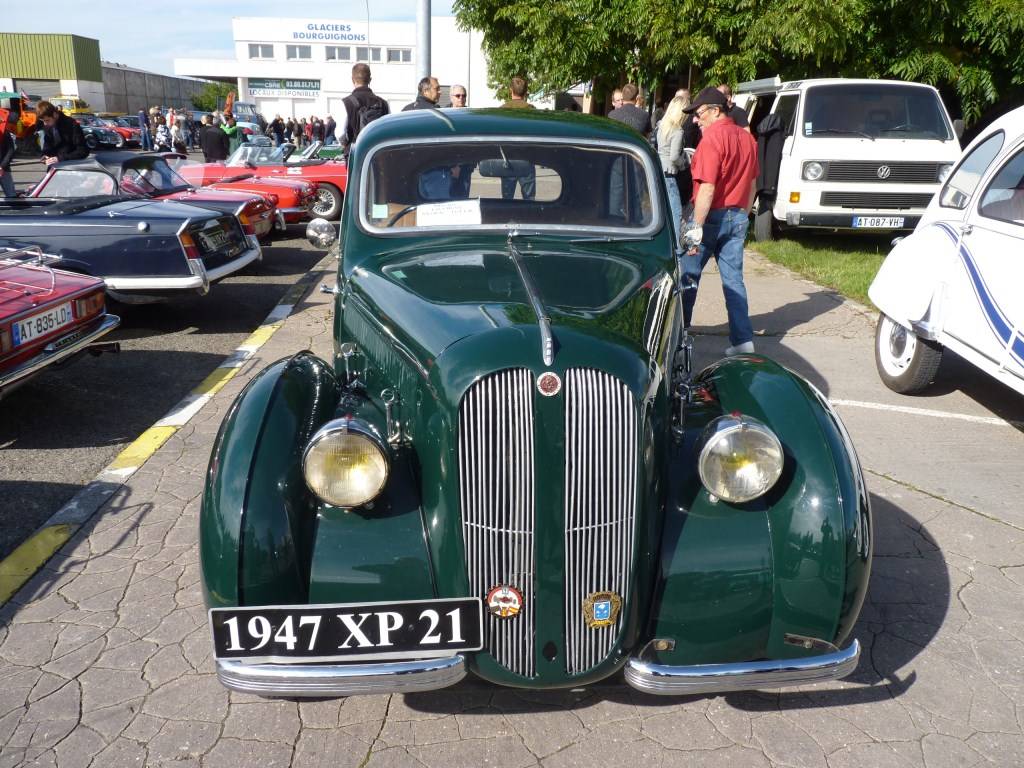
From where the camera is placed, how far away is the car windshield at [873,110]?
10.6m

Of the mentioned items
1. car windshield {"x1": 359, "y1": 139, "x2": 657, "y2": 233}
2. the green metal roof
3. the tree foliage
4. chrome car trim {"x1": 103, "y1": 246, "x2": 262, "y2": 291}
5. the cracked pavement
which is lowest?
the cracked pavement

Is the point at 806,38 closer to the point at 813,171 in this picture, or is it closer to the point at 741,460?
the point at 813,171

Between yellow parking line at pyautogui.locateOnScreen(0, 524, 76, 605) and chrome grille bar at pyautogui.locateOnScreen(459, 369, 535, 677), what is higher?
chrome grille bar at pyautogui.locateOnScreen(459, 369, 535, 677)

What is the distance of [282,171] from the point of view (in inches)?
514

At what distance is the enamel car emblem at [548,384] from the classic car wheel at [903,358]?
13.5 feet

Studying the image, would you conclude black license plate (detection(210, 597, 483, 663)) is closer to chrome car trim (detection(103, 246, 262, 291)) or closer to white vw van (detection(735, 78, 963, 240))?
chrome car trim (detection(103, 246, 262, 291))

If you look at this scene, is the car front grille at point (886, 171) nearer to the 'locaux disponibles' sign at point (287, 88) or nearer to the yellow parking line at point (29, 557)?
the yellow parking line at point (29, 557)

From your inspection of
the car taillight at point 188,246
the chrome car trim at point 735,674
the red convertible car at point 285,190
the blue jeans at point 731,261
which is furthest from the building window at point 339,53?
the chrome car trim at point 735,674

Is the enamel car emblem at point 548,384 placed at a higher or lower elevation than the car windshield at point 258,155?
lower

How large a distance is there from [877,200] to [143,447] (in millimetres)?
8749

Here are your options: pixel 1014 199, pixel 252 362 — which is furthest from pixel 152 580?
pixel 1014 199

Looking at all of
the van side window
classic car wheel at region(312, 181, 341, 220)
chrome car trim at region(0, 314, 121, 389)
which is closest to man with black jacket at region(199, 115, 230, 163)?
classic car wheel at region(312, 181, 341, 220)

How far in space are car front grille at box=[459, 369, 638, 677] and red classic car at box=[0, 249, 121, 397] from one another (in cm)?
343

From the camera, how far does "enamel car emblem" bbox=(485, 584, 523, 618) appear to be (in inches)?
94.4
